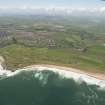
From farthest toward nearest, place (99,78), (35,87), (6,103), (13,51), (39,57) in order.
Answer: (13,51) < (39,57) < (99,78) < (35,87) < (6,103)

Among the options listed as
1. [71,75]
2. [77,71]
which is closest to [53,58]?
[77,71]

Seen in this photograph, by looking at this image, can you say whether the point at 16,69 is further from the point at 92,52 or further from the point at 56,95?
the point at 92,52

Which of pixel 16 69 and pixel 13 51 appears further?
pixel 13 51

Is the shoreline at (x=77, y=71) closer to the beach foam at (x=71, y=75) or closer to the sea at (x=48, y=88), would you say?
the beach foam at (x=71, y=75)

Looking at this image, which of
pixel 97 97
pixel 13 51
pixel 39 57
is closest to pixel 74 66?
pixel 39 57

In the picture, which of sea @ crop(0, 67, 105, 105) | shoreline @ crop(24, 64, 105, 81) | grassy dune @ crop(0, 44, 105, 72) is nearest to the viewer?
sea @ crop(0, 67, 105, 105)

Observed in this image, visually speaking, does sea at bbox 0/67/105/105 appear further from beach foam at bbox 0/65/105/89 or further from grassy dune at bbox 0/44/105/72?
grassy dune at bbox 0/44/105/72

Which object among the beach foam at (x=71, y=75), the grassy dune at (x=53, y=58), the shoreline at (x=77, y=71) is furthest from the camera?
the grassy dune at (x=53, y=58)

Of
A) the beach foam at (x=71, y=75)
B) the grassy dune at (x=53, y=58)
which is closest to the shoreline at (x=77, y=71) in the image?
the beach foam at (x=71, y=75)

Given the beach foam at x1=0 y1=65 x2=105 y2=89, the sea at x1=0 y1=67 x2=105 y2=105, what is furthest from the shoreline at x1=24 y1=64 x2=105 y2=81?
the sea at x1=0 y1=67 x2=105 y2=105
